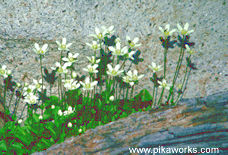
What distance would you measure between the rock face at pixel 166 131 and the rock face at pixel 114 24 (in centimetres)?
88

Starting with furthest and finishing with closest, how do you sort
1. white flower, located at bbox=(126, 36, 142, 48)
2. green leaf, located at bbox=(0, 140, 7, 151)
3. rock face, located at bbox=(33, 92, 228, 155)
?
white flower, located at bbox=(126, 36, 142, 48), green leaf, located at bbox=(0, 140, 7, 151), rock face, located at bbox=(33, 92, 228, 155)

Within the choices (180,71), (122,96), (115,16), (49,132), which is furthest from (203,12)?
(49,132)

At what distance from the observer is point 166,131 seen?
190cm

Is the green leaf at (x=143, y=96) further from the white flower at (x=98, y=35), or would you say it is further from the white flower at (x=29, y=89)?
the white flower at (x=29, y=89)

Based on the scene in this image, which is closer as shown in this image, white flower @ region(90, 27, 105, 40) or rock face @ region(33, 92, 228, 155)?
rock face @ region(33, 92, 228, 155)

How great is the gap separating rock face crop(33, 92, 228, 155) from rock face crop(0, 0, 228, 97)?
0.88 m

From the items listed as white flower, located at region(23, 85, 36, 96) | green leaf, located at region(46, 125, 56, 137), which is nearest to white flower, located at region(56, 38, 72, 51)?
white flower, located at region(23, 85, 36, 96)

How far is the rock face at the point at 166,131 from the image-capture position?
1771 mm

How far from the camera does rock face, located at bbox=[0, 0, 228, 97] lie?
8.61ft

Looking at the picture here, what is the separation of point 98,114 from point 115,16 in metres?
1.19

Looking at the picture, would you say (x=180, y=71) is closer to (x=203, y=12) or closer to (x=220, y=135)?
(x=203, y=12)

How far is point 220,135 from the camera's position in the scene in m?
1.75

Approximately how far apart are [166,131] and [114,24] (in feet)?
4.77

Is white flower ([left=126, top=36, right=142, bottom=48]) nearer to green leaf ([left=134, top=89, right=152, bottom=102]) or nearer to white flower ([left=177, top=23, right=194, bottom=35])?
white flower ([left=177, top=23, right=194, bottom=35])
